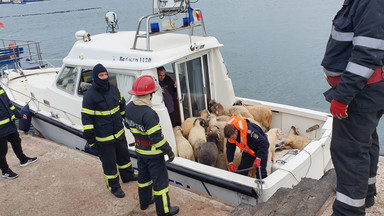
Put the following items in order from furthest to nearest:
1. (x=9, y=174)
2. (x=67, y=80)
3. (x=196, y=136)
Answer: (x=67, y=80), (x=196, y=136), (x=9, y=174)

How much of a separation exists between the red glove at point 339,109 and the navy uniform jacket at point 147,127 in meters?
1.75

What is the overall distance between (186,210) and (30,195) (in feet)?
7.14

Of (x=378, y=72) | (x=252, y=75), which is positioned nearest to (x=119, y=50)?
(x=378, y=72)

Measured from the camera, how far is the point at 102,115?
13.0 ft

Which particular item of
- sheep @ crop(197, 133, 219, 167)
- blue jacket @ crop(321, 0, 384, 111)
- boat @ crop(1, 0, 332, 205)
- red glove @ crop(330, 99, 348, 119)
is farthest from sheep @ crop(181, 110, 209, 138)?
red glove @ crop(330, 99, 348, 119)

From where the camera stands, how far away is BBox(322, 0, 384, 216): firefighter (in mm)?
2021

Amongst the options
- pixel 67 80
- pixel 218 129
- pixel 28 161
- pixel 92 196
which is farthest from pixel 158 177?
pixel 67 80

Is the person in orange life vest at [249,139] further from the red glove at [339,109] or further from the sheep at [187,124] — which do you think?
the red glove at [339,109]

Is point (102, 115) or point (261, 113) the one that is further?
point (261, 113)

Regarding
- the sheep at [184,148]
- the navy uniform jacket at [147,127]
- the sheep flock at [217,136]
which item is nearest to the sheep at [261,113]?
the sheep flock at [217,136]

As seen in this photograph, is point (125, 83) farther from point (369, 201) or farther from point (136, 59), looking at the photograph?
point (369, 201)

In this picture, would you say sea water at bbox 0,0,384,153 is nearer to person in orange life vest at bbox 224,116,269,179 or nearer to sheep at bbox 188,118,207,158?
sheep at bbox 188,118,207,158

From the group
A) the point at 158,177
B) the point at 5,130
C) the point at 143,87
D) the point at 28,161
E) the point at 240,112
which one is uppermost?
the point at 143,87

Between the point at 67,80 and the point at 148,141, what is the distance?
3163 mm
